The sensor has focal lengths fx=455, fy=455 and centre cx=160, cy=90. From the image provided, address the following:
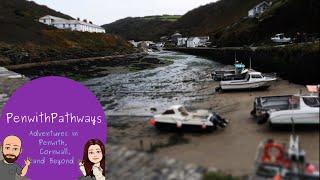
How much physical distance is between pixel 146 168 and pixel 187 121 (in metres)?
7.20

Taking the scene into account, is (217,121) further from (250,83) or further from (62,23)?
(62,23)

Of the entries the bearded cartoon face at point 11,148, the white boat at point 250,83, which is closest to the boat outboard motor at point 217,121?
the bearded cartoon face at point 11,148

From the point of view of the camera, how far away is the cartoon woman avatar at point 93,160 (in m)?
14.3

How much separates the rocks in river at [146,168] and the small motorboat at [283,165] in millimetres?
2137

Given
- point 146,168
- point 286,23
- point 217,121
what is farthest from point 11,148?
point 286,23

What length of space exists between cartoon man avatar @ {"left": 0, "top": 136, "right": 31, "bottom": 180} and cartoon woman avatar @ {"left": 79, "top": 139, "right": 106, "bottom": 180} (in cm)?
176

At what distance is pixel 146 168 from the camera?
18031mm

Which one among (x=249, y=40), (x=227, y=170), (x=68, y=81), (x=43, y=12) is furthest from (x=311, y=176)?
(x=43, y=12)

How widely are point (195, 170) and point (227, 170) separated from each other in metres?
1.19

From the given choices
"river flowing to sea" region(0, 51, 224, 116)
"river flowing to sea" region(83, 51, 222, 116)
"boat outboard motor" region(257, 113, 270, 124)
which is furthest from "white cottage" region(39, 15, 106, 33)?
"boat outboard motor" region(257, 113, 270, 124)

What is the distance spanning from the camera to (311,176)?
14.8 metres

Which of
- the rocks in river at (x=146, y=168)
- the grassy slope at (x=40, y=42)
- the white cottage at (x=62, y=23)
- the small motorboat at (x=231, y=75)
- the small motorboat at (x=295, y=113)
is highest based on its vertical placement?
the white cottage at (x=62, y=23)

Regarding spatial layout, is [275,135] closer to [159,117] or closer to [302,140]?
[302,140]

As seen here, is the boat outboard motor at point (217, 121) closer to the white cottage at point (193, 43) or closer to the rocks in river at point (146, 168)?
the rocks in river at point (146, 168)
